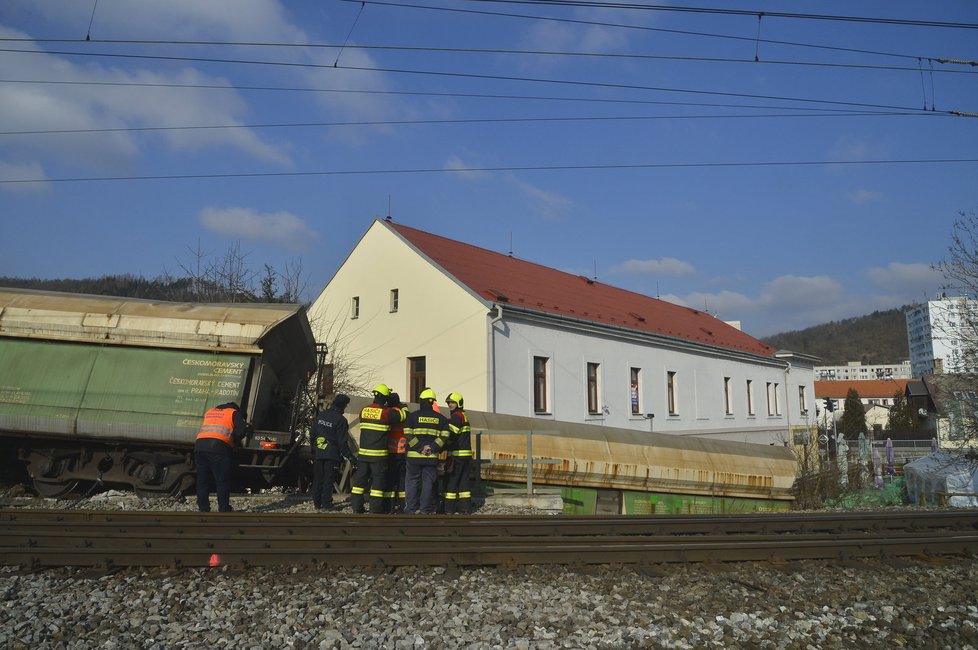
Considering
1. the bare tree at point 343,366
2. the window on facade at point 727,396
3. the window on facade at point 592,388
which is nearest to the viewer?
the bare tree at point 343,366

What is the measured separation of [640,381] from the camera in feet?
96.2

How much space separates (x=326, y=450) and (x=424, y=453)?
1826 mm

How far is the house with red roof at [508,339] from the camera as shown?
23.4m

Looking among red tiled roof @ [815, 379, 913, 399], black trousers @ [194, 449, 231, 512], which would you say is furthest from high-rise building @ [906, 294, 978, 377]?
red tiled roof @ [815, 379, 913, 399]

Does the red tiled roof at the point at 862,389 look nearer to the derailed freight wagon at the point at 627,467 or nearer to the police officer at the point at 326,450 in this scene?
the derailed freight wagon at the point at 627,467

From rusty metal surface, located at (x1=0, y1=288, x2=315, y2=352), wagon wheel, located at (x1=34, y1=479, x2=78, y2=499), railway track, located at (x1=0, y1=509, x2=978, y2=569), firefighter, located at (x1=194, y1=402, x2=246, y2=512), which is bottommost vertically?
railway track, located at (x1=0, y1=509, x2=978, y2=569)

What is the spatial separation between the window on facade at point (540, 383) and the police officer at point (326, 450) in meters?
13.3

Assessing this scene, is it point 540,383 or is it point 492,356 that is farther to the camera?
point 540,383

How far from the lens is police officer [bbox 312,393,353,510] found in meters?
11.3

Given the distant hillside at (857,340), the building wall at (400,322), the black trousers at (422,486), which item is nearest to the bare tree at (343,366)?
the building wall at (400,322)

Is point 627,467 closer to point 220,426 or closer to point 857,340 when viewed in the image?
point 220,426

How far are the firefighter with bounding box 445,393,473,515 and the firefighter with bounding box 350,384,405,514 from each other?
104cm

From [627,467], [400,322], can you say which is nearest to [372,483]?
[627,467]

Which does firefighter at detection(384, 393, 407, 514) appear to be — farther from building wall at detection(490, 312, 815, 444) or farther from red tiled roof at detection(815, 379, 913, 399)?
red tiled roof at detection(815, 379, 913, 399)
